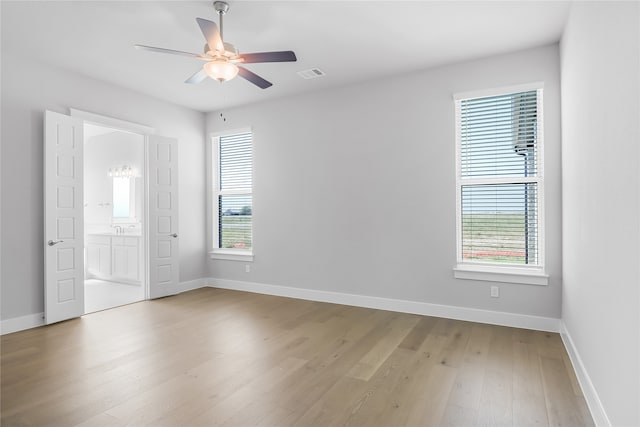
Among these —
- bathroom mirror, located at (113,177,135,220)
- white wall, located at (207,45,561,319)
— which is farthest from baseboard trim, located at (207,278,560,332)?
bathroom mirror, located at (113,177,135,220)

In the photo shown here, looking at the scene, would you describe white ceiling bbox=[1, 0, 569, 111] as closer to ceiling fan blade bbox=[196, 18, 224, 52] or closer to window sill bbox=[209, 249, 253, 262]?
ceiling fan blade bbox=[196, 18, 224, 52]

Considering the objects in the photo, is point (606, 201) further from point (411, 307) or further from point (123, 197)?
point (123, 197)

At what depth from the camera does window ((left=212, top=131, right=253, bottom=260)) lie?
5.76 m

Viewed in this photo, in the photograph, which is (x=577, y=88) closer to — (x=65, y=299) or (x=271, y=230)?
(x=271, y=230)

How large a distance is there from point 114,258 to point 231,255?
2.43 meters

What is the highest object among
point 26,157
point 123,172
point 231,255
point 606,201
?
point 123,172

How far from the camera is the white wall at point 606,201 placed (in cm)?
146

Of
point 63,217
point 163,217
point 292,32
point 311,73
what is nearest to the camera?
point 292,32

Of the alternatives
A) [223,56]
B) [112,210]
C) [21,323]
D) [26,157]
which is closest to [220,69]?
[223,56]

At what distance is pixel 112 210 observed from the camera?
23.1ft

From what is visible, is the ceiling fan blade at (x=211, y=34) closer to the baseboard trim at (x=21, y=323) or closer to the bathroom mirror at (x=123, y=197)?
the baseboard trim at (x=21, y=323)

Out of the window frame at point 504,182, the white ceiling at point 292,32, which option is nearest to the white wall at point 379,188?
the window frame at point 504,182

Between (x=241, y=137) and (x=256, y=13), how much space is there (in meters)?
2.92

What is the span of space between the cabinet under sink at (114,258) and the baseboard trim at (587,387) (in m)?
5.97
